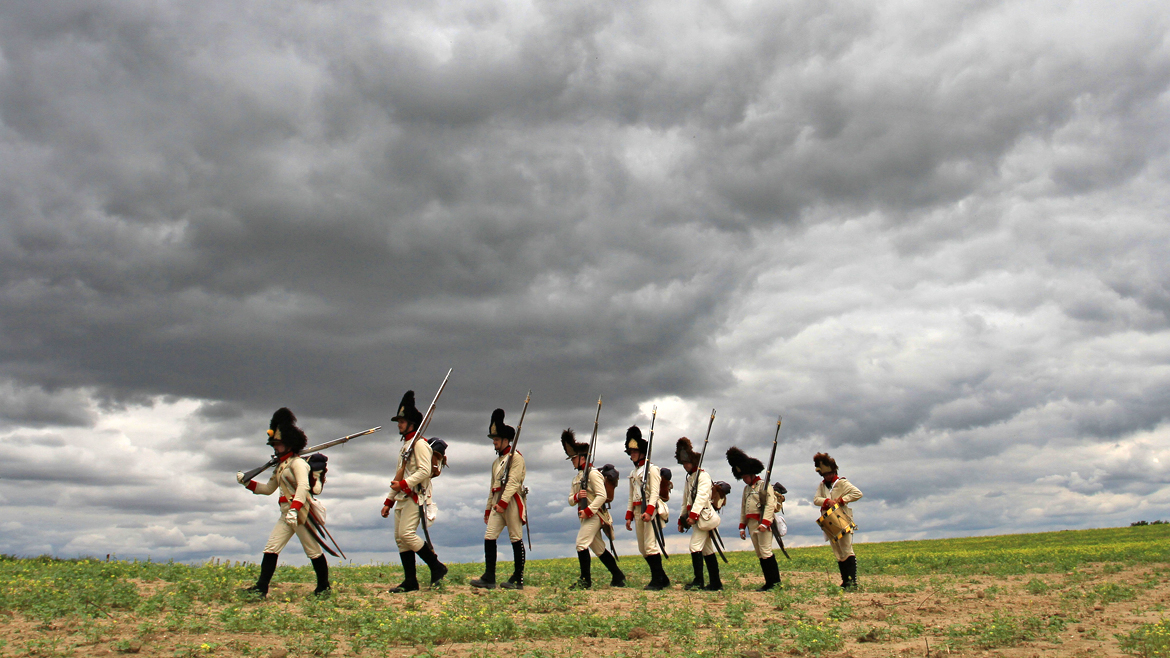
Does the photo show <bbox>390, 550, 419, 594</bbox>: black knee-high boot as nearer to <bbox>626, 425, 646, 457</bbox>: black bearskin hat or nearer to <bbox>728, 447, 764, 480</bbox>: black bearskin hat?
<bbox>626, 425, 646, 457</bbox>: black bearskin hat

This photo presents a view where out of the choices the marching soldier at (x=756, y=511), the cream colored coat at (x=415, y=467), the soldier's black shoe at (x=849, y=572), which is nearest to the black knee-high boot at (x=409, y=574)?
the cream colored coat at (x=415, y=467)

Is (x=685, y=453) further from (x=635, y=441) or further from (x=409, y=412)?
(x=409, y=412)

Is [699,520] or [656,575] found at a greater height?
[699,520]

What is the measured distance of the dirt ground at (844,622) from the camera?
27.7 feet

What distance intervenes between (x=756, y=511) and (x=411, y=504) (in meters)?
7.11

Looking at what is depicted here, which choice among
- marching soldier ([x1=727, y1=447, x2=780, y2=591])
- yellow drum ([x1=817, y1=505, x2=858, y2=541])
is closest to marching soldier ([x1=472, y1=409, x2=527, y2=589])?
marching soldier ([x1=727, y1=447, x2=780, y2=591])

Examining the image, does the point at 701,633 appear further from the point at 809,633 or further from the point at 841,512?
the point at 841,512

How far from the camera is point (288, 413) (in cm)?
1264

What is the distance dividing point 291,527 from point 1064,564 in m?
19.9

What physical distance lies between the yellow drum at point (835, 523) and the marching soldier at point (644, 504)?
343cm

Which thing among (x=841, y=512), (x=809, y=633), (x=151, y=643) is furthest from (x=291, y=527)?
(x=841, y=512)

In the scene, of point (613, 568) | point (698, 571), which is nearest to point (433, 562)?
point (613, 568)

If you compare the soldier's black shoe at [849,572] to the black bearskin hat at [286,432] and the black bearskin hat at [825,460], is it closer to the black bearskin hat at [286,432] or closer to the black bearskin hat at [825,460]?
the black bearskin hat at [825,460]

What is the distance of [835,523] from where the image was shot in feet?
49.5
